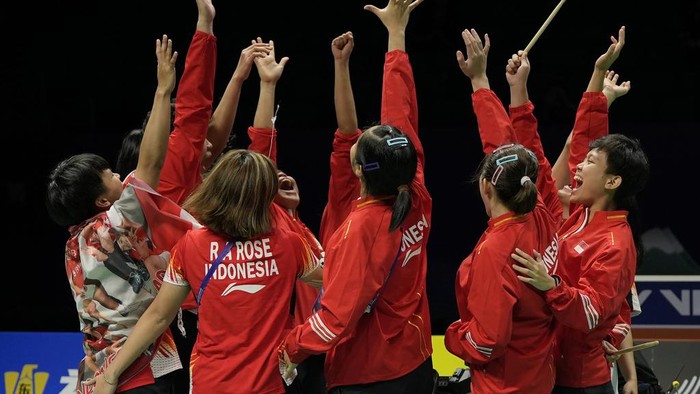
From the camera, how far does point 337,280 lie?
8.24 ft

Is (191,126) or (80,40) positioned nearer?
(191,126)

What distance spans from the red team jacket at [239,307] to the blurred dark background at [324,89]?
120 inches

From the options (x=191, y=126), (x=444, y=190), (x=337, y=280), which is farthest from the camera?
(x=444, y=190)

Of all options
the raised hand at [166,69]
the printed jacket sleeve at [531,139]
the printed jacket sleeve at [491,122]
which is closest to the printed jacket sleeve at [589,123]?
the printed jacket sleeve at [531,139]

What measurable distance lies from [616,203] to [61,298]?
3.86 metres

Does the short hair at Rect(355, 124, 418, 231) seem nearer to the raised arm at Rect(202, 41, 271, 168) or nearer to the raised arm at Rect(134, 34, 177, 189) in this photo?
the raised arm at Rect(134, 34, 177, 189)

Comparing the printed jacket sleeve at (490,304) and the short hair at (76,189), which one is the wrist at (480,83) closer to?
the printed jacket sleeve at (490,304)

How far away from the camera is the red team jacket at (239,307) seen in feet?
8.34

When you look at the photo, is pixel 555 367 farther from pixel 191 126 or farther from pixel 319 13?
pixel 319 13

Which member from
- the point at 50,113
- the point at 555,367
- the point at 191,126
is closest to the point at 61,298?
the point at 50,113

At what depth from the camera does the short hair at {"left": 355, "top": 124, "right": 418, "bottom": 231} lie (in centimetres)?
256

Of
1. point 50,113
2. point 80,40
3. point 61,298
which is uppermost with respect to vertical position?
point 80,40

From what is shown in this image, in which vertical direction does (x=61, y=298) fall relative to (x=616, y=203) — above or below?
below

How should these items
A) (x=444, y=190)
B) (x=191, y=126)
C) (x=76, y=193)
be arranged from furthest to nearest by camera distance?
(x=444, y=190) → (x=191, y=126) → (x=76, y=193)
